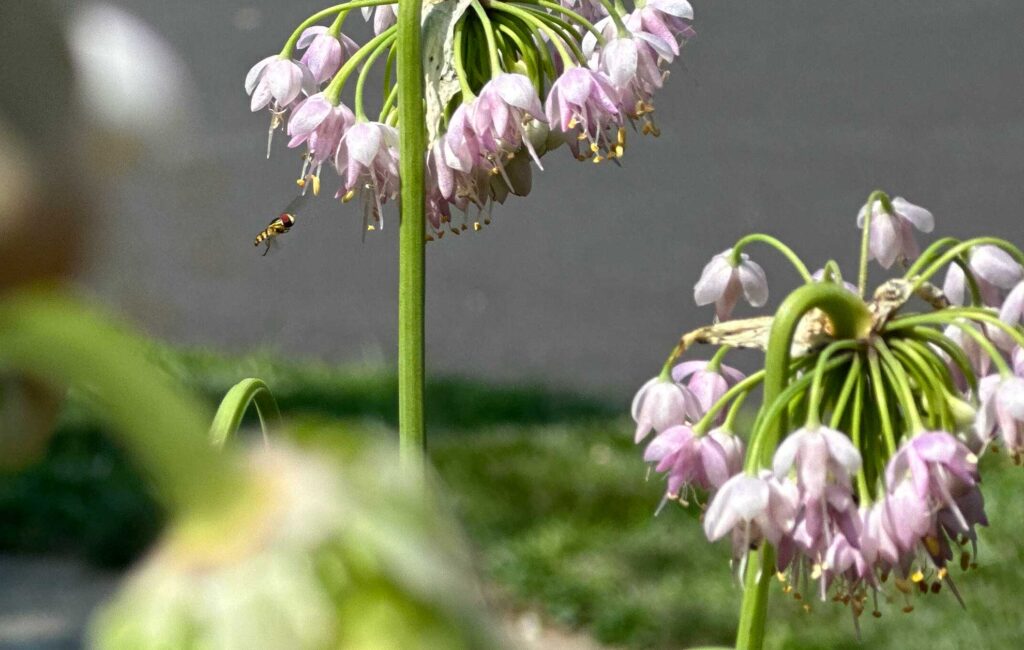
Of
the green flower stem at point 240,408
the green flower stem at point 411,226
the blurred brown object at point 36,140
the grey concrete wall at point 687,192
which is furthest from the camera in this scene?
the grey concrete wall at point 687,192

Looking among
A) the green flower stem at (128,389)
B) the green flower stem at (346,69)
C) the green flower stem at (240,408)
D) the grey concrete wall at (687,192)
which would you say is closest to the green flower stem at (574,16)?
the green flower stem at (346,69)

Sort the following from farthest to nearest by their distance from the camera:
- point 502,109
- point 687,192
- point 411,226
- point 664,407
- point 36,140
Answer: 1. point 687,192
2. point 664,407
3. point 502,109
4. point 411,226
5. point 36,140

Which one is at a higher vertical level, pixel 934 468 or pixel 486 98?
pixel 486 98

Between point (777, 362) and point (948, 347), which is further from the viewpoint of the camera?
point (948, 347)

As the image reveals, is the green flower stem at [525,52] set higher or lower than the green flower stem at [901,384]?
higher

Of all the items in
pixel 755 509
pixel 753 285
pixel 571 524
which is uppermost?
pixel 753 285

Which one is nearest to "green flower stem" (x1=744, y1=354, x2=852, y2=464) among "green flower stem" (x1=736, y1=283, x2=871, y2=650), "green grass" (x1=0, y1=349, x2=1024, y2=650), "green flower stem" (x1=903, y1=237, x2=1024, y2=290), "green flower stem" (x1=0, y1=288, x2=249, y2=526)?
"green flower stem" (x1=736, y1=283, x2=871, y2=650)

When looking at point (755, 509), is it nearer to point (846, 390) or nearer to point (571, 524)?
point (846, 390)

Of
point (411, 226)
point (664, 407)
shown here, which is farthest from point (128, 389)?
point (664, 407)

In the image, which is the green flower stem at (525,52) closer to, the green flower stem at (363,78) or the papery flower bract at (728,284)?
the green flower stem at (363,78)
